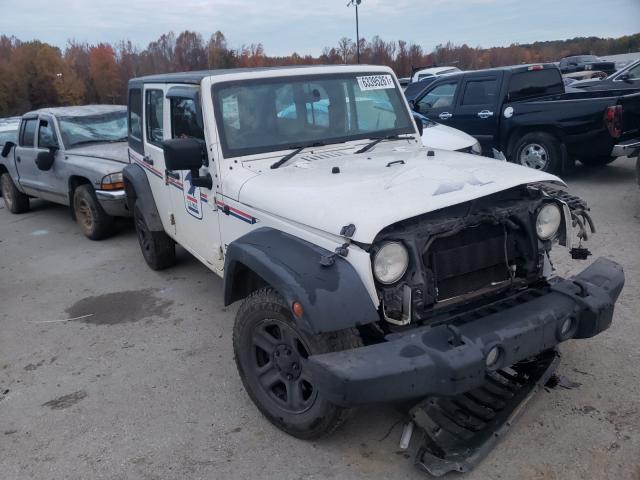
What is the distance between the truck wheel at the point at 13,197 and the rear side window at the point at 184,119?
636cm

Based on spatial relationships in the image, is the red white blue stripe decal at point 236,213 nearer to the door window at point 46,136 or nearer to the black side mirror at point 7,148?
the door window at point 46,136

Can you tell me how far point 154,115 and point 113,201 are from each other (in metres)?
2.16

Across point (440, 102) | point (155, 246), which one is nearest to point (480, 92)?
point (440, 102)

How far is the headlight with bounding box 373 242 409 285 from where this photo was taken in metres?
2.64

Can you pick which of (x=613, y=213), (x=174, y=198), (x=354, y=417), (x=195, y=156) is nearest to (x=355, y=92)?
(x=195, y=156)

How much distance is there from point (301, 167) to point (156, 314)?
7.21 ft

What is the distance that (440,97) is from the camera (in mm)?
9984

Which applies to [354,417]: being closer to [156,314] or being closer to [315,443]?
[315,443]

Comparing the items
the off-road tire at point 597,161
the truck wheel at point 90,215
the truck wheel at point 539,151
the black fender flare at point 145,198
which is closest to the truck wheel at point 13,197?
the truck wheel at point 90,215

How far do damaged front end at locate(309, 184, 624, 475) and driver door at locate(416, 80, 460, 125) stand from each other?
6.67 meters

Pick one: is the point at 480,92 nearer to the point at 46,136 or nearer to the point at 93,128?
the point at 93,128

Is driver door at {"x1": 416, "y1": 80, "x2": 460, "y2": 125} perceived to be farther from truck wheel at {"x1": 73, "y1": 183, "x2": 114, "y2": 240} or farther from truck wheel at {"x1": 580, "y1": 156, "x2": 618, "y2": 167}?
truck wheel at {"x1": 73, "y1": 183, "x2": 114, "y2": 240}

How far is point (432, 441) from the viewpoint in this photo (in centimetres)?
273

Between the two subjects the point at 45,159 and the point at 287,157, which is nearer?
the point at 287,157
